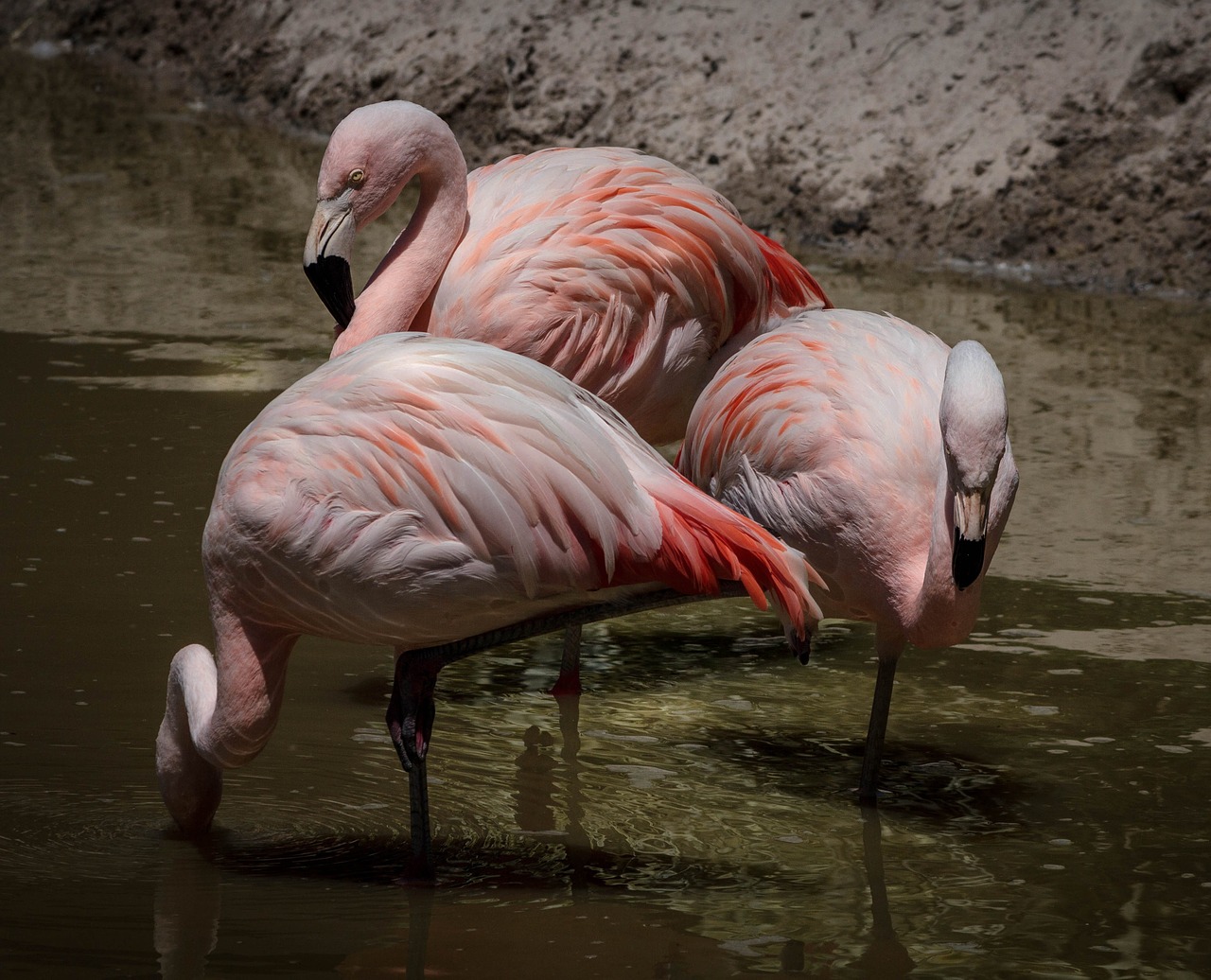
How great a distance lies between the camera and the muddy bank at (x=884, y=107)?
842 centimetres

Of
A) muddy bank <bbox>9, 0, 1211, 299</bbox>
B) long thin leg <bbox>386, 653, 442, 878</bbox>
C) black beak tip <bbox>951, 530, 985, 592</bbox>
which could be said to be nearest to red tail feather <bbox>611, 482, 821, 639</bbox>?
black beak tip <bbox>951, 530, 985, 592</bbox>

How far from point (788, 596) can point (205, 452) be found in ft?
9.50

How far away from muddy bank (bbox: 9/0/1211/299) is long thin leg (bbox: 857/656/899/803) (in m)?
4.98

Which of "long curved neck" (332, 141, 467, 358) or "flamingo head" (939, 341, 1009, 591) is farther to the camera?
"long curved neck" (332, 141, 467, 358)

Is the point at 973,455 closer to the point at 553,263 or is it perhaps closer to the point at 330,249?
the point at 553,263

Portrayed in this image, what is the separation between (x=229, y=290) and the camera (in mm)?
7688

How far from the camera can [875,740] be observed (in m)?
3.69

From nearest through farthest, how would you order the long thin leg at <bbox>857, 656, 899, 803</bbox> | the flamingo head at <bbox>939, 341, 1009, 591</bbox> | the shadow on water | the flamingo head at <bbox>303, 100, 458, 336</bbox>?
1. the shadow on water
2. the flamingo head at <bbox>939, 341, 1009, 591</bbox>
3. the long thin leg at <bbox>857, 656, 899, 803</bbox>
4. the flamingo head at <bbox>303, 100, 458, 336</bbox>

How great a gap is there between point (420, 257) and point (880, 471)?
4.39ft

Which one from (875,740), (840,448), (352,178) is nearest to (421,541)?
(840,448)

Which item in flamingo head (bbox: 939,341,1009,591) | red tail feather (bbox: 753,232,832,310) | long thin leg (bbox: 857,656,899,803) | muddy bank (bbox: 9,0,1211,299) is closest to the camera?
flamingo head (bbox: 939,341,1009,591)

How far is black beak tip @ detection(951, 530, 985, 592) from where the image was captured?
3.27m

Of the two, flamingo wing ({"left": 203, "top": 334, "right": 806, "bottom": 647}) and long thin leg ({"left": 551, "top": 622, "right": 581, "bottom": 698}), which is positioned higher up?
flamingo wing ({"left": 203, "top": 334, "right": 806, "bottom": 647})

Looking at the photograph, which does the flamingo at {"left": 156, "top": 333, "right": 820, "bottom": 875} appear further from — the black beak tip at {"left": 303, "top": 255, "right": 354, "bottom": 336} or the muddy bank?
the muddy bank
